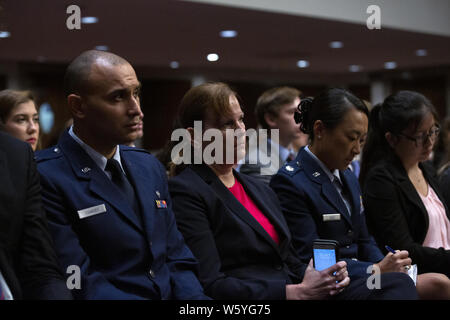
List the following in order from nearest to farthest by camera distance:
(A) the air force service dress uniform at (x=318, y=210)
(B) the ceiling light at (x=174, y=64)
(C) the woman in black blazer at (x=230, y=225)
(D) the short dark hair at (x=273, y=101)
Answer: (C) the woman in black blazer at (x=230, y=225)
(A) the air force service dress uniform at (x=318, y=210)
(D) the short dark hair at (x=273, y=101)
(B) the ceiling light at (x=174, y=64)

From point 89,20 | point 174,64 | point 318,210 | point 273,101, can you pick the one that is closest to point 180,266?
point 318,210

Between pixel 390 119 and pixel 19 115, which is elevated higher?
pixel 19 115

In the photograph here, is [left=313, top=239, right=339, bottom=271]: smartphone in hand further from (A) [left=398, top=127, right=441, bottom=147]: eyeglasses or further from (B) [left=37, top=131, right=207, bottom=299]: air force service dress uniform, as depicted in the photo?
(A) [left=398, top=127, right=441, bottom=147]: eyeglasses

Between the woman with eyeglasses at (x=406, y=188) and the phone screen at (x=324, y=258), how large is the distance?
0.74 meters

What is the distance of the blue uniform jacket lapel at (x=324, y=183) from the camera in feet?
8.25

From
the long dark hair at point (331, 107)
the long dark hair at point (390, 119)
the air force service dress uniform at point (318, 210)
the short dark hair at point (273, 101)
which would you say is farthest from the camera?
the short dark hair at point (273, 101)

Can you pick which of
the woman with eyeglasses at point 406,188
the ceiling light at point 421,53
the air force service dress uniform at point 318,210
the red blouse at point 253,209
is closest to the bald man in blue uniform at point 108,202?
the red blouse at point 253,209

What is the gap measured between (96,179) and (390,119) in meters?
1.68

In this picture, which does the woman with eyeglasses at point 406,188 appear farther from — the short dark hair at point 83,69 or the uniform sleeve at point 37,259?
the uniform sleeve at point 37,259

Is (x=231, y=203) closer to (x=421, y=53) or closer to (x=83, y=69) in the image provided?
(x=83, y=69)

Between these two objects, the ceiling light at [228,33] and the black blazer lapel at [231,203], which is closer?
the black blazer lapel at [231,203]

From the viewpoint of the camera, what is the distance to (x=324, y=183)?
2549mm

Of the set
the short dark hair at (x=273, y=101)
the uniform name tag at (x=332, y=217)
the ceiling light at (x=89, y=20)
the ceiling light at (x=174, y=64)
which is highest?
the ceiling light at (x=174, y=64)

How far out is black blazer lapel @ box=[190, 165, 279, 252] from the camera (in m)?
2.18
